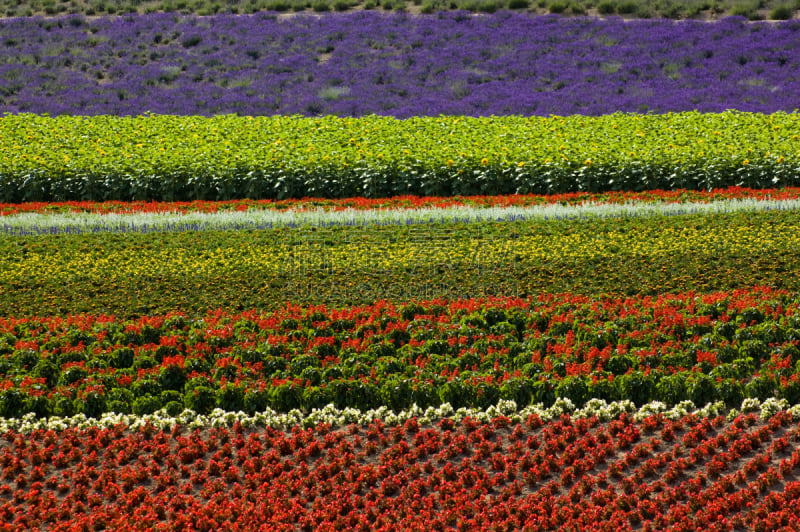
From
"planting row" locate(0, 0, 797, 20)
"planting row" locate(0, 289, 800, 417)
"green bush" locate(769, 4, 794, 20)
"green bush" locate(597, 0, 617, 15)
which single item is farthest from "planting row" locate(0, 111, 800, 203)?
"green bush" locate(597, 0, 617, 15)

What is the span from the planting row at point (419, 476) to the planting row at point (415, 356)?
0.42 meters

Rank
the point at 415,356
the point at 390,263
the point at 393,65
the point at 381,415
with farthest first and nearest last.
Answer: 1. the point at 393,65
2. the point at 390,263
3. the point at 415,356
4. the point at 381,415

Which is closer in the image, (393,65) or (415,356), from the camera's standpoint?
(415,356)

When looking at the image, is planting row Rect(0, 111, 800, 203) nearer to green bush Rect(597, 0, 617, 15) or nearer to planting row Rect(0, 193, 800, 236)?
planting row Rect(0, 193, 800, 236)

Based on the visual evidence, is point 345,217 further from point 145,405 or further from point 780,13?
point 780,13

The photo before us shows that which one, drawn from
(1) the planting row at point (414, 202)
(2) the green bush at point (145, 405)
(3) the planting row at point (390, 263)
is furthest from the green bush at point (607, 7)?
(2) the green bush at point (145, 405)

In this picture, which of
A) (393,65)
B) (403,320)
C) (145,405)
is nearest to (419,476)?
(145,405)

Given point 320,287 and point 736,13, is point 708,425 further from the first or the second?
point 736,13

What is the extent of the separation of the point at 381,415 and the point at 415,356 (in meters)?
0.98

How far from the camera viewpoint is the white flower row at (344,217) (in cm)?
1245

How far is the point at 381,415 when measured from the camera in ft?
21.0

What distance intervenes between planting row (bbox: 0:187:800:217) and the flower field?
0.11 metres

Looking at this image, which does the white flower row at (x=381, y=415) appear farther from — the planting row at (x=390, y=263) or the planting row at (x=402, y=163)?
the planting row at (x=402, y=163)

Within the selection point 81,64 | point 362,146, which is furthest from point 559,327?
point 81,64
